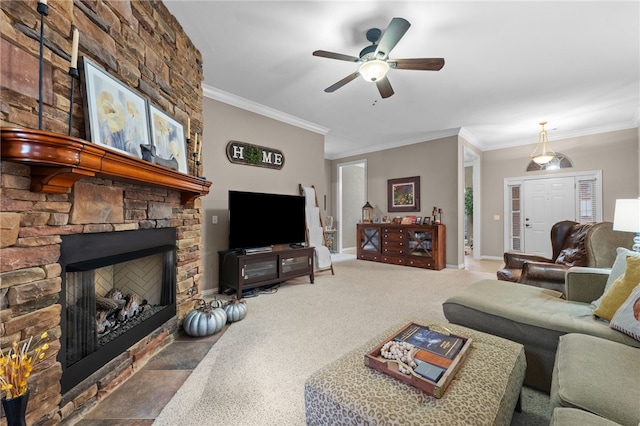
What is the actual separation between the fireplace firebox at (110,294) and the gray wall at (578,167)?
6825 mm

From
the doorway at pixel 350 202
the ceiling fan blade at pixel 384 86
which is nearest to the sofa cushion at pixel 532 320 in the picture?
the ceiling fan blade at pixel 384 86

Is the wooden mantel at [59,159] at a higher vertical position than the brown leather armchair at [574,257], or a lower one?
higher

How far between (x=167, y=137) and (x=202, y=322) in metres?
1.58

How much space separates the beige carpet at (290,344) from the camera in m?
1.48

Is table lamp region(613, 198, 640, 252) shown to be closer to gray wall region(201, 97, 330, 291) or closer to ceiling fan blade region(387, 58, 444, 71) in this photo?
ceiling fan blade region(387, 58, 444, 71)

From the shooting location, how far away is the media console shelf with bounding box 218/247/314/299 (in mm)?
3352

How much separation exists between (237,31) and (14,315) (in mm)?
2565

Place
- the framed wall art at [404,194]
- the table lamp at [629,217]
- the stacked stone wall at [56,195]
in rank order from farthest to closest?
the framed wall art at [404,194] → the table lamp at [629,217] → the stacked stone wall at [56,195]

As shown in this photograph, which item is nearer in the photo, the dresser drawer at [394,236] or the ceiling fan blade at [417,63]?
the ceiling fan blade at [417,63]

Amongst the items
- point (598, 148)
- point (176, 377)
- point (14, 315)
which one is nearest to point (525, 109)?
point (598, 148)

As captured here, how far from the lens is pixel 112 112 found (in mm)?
1562

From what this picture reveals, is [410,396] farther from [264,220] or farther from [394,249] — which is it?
[394,249]

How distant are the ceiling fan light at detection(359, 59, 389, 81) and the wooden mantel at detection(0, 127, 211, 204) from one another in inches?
78.8

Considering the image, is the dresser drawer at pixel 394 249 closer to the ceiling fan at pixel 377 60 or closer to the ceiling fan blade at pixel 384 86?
the ceiling fan blade at pixel 384 86
